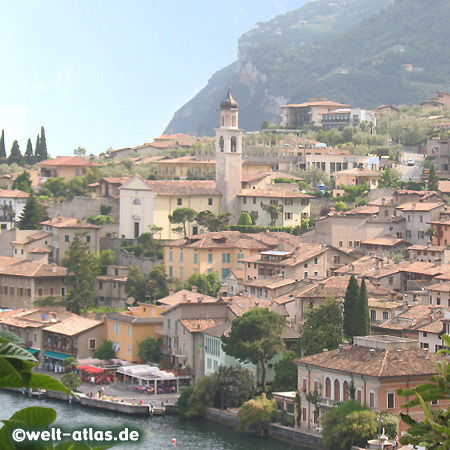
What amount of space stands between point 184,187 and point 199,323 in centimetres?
2118

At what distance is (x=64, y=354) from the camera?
54.8 metres

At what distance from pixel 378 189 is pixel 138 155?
112ft

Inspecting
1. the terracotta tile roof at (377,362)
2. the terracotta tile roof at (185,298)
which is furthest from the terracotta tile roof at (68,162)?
the terracotta tile roof at (377,362)

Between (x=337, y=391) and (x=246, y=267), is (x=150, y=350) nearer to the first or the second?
(x=246, y=267)

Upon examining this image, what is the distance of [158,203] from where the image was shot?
227ft

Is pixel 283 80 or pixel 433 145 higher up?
pixel 283 80

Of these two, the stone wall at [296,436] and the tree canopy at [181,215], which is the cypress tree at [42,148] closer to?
the tree canopy at [181,215]

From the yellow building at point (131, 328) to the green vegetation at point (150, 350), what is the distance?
600 mm

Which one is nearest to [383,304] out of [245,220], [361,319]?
[361,319]

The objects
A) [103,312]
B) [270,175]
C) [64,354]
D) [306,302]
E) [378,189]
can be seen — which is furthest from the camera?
[270,175]

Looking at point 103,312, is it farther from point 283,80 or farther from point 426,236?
point 283,80

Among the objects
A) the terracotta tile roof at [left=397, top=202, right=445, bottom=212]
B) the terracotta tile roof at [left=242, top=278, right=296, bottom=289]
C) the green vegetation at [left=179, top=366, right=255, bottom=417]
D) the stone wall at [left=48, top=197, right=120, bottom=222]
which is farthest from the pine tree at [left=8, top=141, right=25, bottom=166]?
the green vegetation at [left=179, top=366, right=255, bottom=417]

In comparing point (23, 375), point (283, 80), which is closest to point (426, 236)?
point (23, 375)

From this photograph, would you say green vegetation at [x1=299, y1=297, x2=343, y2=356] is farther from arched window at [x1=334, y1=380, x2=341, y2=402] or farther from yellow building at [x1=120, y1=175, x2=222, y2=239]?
yellow building at [x1=120, y1=175, x2=222, y2=239]
